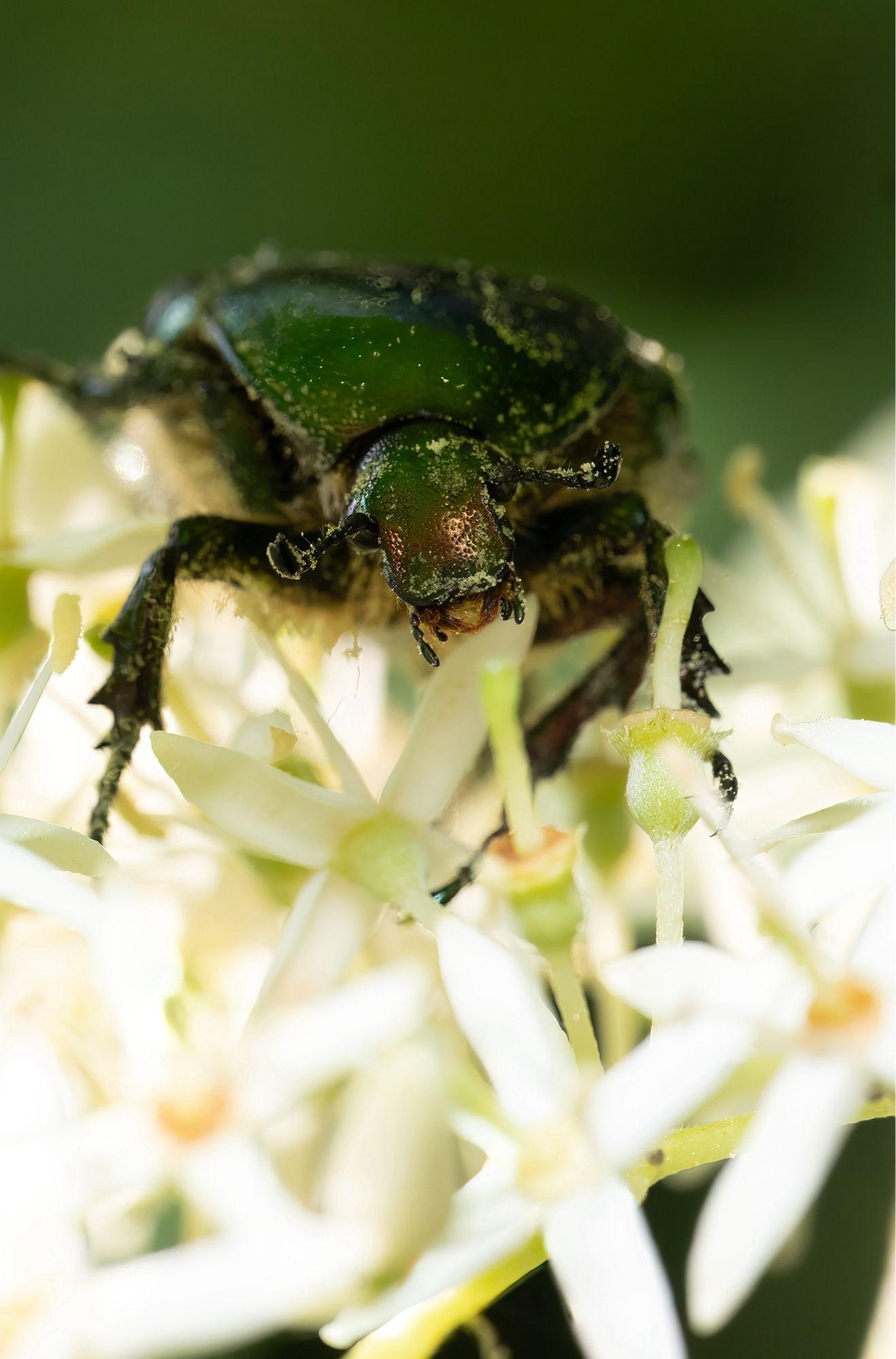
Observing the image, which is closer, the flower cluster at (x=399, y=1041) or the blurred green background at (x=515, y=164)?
the flower cluster at (x=399, y=1041)

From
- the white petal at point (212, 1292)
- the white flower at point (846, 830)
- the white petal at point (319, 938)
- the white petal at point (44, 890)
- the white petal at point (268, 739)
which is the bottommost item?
the white petal at point (212, 1292)

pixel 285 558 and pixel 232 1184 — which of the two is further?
pixel 285 558

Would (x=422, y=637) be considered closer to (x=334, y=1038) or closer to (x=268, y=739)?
(x=268, y=739)

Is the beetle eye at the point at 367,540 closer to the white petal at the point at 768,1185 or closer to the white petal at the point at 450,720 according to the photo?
the white petal at the point at 450,720

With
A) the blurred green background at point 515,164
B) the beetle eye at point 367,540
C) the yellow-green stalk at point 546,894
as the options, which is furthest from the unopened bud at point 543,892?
the blurred green background at point 515,164

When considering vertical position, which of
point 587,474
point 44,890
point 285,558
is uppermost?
point 587,474

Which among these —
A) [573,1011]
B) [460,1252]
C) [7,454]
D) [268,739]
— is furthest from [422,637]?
[7,454]
